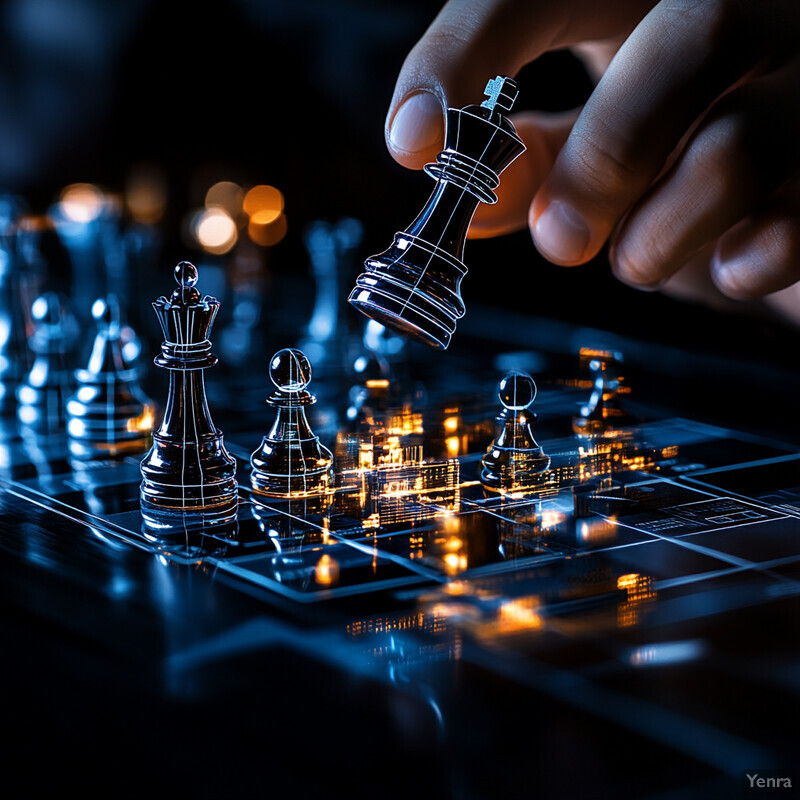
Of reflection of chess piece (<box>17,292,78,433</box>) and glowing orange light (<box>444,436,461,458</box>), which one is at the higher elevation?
reflection of chess piece (<box>17,292,78,433</box>)

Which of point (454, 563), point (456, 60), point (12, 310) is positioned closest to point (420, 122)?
point (456, 60)

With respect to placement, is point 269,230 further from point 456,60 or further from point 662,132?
point 662,132

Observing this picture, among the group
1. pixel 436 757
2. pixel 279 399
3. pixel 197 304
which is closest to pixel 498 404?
pixel 279 399

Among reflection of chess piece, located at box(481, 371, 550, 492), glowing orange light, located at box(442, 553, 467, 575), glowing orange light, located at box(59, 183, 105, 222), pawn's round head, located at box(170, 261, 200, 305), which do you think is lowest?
glowing orange light, located at box(442, 553, 467, 575)

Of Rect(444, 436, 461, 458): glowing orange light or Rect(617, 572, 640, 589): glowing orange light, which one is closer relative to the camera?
Rect(617, 572, 640, 589): glowing orange light

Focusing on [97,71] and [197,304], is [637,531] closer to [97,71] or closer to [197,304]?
[197,304]

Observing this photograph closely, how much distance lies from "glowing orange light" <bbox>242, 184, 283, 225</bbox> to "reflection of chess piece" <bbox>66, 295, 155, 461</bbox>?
6.37 ft

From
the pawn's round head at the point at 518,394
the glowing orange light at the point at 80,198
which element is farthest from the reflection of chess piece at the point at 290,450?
the glowing orange light at the point at 80,198

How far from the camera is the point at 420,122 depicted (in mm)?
1331

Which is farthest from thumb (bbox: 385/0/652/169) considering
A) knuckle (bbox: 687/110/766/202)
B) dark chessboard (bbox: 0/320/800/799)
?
dark chessboard (bbox: 0/320/800/799)

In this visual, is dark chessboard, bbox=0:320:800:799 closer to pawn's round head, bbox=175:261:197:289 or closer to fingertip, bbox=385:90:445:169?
pawn's round head, bbox=175:261:197:289

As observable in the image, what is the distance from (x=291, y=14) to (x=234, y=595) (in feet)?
8.87

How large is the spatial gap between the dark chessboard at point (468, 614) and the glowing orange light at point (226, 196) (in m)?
1.99

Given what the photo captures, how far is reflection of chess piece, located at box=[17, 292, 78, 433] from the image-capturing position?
5.29 ft
